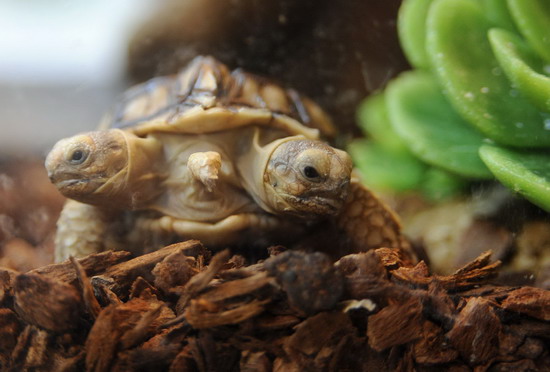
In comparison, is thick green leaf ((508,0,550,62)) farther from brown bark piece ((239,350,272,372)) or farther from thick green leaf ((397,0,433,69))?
brown bark piece ((239,350,272,372))

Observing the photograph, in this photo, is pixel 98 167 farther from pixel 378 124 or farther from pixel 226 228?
pixel 378 124

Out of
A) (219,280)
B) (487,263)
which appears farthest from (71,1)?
(487,263)

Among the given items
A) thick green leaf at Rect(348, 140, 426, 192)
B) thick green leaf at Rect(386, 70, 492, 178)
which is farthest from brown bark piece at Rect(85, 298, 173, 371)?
thick green leaf at Rect(348, 140, 426, 192)

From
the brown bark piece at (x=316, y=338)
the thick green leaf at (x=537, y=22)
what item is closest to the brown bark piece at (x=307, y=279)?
A: the brown bark piece at (x=316, y=338)

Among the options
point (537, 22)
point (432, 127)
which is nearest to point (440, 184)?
point (432, 127)

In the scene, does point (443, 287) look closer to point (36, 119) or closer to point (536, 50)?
point (536, 50)

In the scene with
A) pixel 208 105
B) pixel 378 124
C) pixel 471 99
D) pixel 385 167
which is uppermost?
pixel 208 105

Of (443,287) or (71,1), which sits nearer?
(443,287)

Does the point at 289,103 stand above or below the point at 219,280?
above
